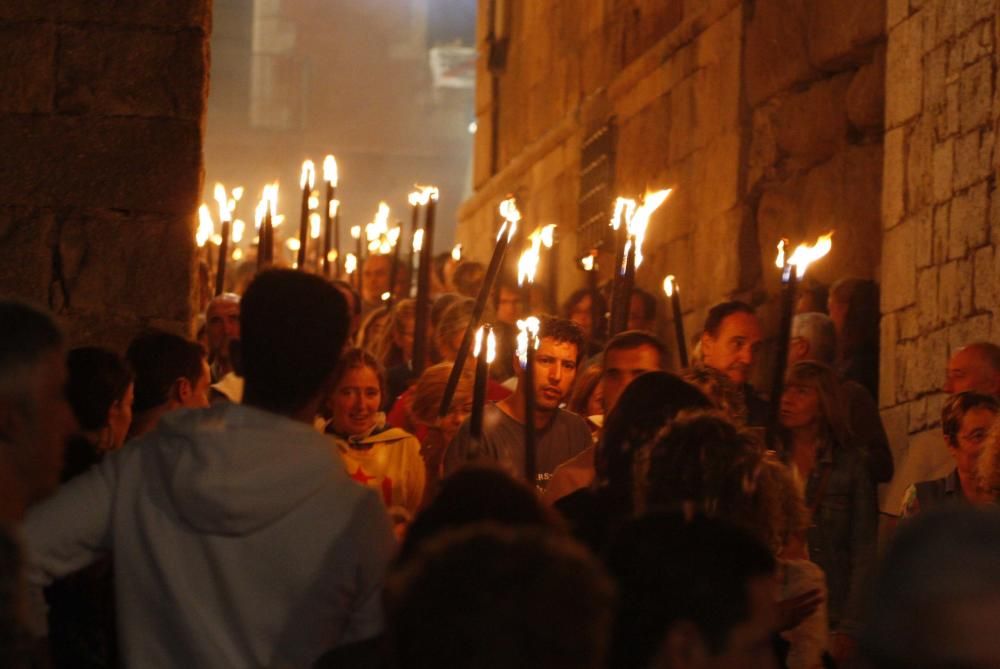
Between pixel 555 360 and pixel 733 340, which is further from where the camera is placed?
pixel 733 340

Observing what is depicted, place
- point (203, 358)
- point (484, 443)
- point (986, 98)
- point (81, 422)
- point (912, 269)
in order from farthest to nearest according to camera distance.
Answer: point (912, 269) → point (986, 98) → point (484, 443) → point (203, 358) → point (81, 422)

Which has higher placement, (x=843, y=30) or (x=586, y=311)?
(x=843, y=30)

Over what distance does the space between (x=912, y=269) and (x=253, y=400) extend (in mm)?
5811

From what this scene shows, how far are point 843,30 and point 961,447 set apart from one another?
4259mm

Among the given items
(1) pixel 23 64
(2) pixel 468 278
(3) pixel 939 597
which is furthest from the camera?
(2) pixel 468 278

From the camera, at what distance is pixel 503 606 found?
2.43 metres

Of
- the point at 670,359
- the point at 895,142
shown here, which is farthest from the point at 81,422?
the point at 895,142

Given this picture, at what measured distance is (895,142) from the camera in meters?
9.22

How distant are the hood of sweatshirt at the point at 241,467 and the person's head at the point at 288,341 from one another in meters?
0.05

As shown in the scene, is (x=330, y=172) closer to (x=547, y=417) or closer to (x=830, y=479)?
(x=547, y=417)

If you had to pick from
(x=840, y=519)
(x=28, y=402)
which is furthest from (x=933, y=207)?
(x=28, y=402)

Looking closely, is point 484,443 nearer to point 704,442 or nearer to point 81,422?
point 81,422

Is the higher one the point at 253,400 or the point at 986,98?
the point at 986,98

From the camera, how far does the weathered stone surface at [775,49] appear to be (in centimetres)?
1087
